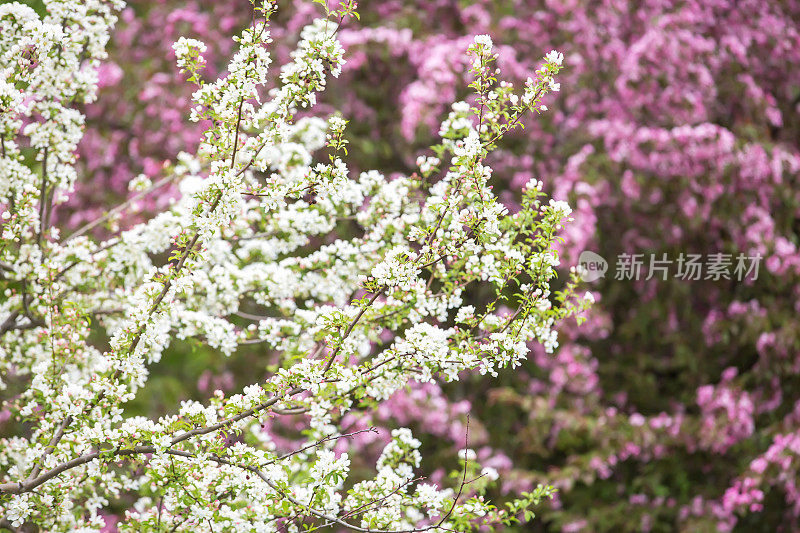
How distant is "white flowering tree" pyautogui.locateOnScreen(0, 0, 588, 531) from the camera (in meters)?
2.59

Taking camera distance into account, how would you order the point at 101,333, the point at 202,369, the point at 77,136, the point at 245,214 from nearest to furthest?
the point at 77,136 < the point at 245,214 < the point at 101,333 < the point at 202,369

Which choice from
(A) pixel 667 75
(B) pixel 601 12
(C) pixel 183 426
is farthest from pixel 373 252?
(B) pixel 601 12

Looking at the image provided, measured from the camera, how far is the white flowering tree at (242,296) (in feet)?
8.49

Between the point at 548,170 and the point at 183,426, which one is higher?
the point at 548,170

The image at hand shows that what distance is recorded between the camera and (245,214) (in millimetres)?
3613

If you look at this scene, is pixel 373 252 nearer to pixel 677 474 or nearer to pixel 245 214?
pixel 245 214

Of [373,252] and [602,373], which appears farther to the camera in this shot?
[602,373]

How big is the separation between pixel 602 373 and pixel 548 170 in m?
1.52

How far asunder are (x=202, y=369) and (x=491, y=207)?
5914mm

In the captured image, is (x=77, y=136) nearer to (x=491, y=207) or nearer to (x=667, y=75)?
(x=491, y=207)

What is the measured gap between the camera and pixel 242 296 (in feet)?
11.8

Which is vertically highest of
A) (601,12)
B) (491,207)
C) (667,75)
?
(601,12)

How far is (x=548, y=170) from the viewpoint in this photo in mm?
6438

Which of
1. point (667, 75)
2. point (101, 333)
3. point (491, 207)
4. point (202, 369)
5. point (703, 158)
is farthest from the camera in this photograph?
point (202, 369)
